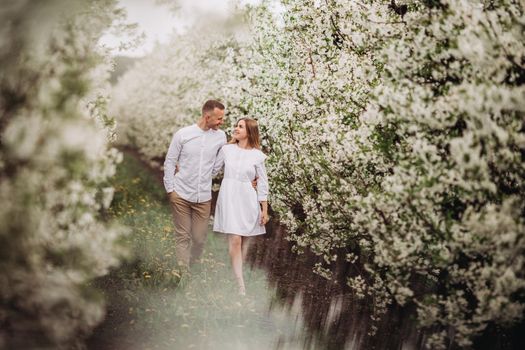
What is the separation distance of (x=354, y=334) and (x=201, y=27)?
17888 mm

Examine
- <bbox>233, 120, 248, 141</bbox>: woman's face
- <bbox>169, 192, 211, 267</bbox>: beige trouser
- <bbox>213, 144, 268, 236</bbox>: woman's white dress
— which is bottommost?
<bbox>169, 192, 211, 267</bbox>: beige trouser

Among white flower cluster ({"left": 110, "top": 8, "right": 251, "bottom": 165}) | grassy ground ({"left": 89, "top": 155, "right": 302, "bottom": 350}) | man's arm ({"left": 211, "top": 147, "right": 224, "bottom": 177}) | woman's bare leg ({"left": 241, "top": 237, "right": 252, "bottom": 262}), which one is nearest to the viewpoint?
grassy ground ({"left": 89, "top": 155, "right": 302, "bottom": 350})

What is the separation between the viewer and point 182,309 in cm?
614

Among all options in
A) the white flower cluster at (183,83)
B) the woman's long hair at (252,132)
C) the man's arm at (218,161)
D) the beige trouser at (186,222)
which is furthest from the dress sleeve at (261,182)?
the white flower cluster at (183,83)

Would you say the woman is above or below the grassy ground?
above

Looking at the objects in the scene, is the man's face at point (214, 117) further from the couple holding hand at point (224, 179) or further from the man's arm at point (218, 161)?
the man's arm at point (218, 161)

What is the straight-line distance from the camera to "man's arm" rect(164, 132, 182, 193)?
7.01 m

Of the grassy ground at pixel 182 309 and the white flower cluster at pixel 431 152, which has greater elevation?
the white flower cluster at pixel 431 152

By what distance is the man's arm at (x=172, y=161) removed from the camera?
7012mm

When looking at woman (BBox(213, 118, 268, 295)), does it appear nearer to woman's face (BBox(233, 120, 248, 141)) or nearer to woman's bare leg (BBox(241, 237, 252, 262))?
woman's face (BBox(233, 120, 248, 141))

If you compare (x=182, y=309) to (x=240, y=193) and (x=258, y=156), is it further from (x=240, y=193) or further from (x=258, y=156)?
(x=258, y=156)

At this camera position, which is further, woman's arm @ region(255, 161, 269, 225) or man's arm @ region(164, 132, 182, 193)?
woman's arm @ region(255, 161, 269, 225)

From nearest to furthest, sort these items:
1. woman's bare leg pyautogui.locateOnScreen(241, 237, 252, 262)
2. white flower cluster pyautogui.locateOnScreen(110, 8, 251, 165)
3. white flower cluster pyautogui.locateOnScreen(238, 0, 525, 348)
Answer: white flower cluster pyautogui.locateOnScreen(238, 0, 525, 348), woman's bare leg pyautogui.locateOnScreen(241, 237, 252, 262), white flower cluster pyautogui.locateOnScreen(110, 8, 251, 165)

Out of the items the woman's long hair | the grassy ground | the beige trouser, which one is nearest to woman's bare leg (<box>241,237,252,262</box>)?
the grassy ground
